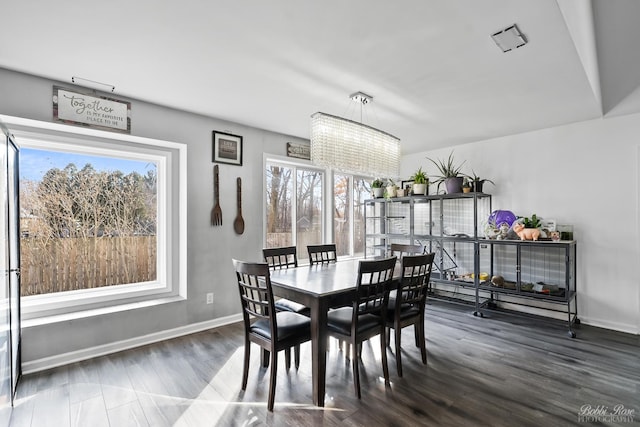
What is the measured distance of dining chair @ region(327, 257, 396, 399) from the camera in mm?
2238

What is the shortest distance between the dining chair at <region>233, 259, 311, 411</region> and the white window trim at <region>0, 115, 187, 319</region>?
1.52m

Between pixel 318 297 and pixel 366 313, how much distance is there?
1.37 feet

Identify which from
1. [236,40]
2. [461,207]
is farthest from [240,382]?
[461,207]

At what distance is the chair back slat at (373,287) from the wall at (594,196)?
2.95 m

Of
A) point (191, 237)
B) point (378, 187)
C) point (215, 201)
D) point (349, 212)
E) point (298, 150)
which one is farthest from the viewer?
point (349, 212)

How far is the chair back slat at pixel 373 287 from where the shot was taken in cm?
222

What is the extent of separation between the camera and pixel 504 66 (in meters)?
2.40

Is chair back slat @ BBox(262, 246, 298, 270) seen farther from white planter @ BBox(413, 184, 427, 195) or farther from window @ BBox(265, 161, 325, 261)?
white planter @ BBox(413, 184, 427, 195)

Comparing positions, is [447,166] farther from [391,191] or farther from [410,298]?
[410,298]

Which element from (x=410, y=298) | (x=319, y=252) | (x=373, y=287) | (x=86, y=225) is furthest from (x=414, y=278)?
(x=86, y=225)

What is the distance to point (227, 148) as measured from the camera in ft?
12.4

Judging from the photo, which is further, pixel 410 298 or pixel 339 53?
pixel 410 298

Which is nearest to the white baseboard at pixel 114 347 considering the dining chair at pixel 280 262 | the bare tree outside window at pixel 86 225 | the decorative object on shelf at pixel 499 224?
the bare tree outside window at pixel 86 225

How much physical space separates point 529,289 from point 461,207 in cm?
148
